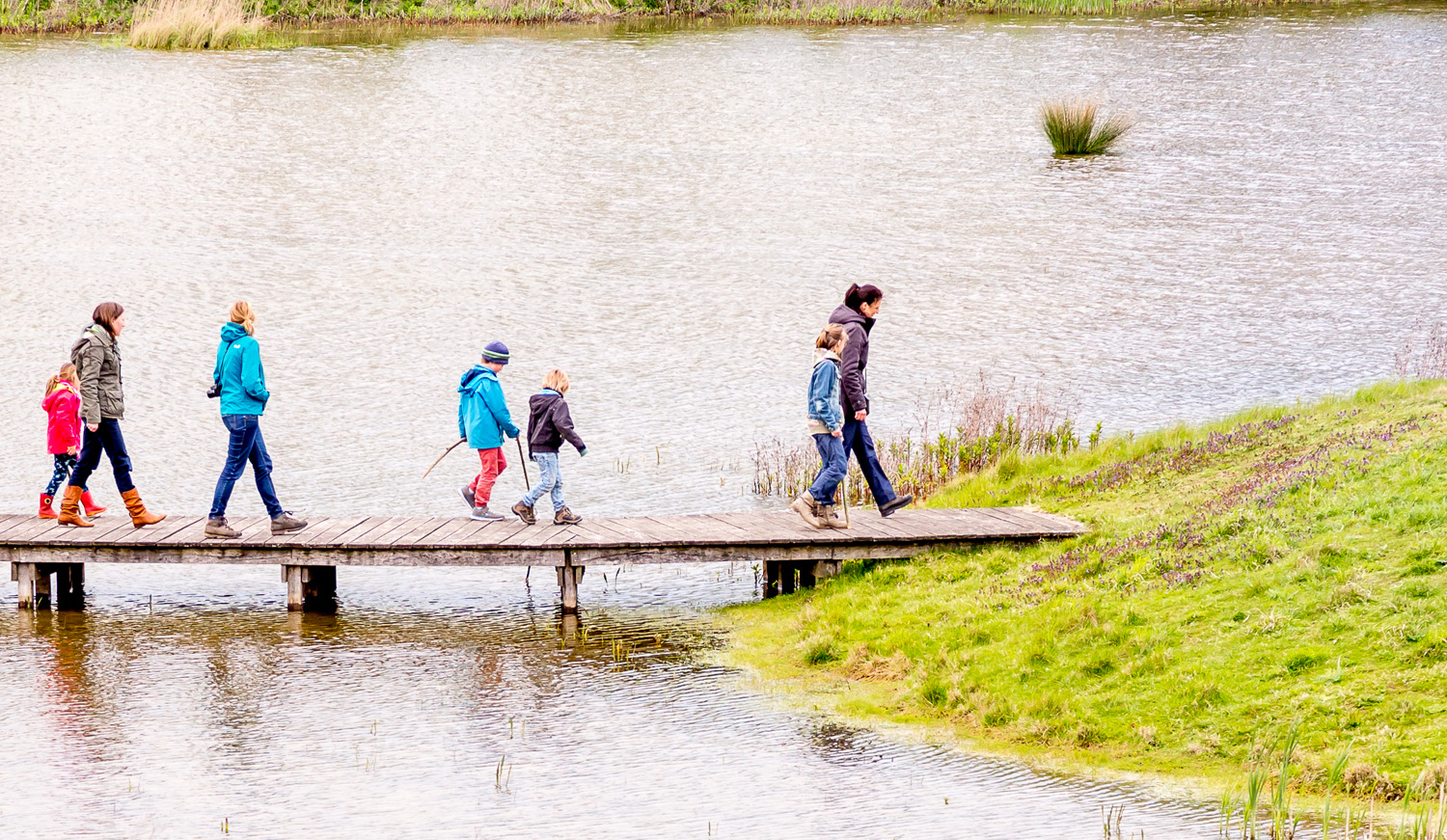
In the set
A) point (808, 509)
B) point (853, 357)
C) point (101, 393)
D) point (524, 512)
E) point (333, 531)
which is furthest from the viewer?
point (524, 512)

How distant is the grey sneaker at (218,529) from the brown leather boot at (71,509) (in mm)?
1262

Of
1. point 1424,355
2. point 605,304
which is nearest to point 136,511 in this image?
point 605,304

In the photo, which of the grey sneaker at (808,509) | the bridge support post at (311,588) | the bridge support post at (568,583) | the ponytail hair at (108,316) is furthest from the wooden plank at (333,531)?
the grey sneaker at (808,509)

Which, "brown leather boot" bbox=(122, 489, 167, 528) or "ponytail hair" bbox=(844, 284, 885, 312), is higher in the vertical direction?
"ponytail hair" bbox=(844, 284, 885, 312)

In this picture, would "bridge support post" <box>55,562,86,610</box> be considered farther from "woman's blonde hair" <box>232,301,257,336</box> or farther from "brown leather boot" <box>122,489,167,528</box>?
"woman's blonde hair" <box>232,301,257,336</box>

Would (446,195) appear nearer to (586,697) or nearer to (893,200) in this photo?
(893,200)

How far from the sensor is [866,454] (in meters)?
13.0

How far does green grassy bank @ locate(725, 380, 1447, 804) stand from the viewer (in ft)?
29.3

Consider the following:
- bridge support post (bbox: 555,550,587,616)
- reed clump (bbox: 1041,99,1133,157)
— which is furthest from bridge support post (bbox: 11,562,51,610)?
reed clump (bbox: 1041,99,1133,157)

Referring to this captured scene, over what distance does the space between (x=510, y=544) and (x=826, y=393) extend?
290 cm

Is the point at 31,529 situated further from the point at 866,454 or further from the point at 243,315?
the point at 866,454

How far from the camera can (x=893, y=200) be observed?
3131 cm

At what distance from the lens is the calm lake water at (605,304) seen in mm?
9375

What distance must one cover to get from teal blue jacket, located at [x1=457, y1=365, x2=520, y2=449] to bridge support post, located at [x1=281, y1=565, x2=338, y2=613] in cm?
176
